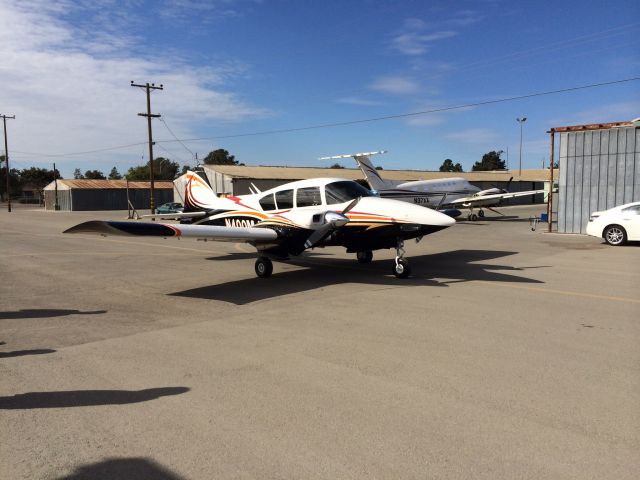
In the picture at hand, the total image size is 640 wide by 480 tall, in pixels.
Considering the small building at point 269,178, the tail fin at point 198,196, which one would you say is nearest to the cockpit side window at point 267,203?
the tail fin at point 198,196

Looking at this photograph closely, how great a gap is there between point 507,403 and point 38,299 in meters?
8.62

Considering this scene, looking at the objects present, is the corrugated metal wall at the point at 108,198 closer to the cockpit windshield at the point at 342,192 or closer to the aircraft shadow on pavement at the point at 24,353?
the cockpit windshield at the point at 342,192

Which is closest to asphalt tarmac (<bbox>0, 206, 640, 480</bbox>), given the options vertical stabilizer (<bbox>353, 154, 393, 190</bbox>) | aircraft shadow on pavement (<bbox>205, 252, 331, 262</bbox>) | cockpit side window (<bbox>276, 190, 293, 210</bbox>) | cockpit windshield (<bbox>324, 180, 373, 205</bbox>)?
cockpit windshield (<bbox>324, 180, 373, 205</bbox>)

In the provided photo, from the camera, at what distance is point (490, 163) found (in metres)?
125

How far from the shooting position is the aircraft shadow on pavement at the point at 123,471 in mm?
3117

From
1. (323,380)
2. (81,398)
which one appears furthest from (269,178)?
(81,398)

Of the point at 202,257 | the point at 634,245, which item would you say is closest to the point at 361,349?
the point at 202,257

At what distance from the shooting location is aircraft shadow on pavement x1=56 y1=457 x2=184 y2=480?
10.2ft

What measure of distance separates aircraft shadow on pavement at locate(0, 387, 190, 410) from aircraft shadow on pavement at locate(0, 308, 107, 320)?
359cm

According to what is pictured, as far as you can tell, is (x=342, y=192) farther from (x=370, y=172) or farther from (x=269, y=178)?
(x=269, y=178)

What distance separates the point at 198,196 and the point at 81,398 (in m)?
11.6

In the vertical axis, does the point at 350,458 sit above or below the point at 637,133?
below

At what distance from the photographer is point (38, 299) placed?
8906 mm

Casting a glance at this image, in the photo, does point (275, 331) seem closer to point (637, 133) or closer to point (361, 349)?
point (361, 349)
